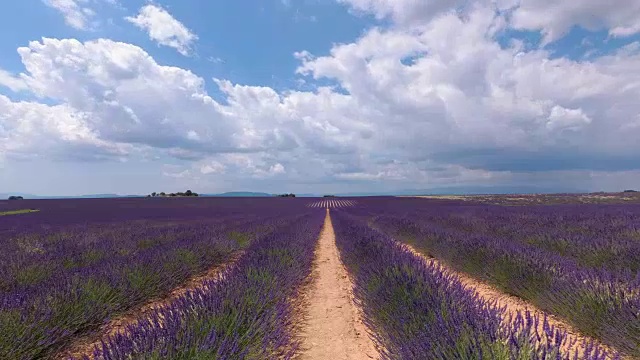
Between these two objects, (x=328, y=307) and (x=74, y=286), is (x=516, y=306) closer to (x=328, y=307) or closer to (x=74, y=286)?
(x=328, y=307)

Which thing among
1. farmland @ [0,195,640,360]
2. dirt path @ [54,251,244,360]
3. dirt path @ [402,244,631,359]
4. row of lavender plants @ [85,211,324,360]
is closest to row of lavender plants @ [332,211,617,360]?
farmland @ [0,195,640,360]

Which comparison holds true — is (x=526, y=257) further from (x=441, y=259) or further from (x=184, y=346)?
(x=184, y=346)

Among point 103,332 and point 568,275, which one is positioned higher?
point 568,275

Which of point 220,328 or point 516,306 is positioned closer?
point 220,328

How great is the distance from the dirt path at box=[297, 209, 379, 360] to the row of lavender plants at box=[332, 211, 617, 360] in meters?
0.23

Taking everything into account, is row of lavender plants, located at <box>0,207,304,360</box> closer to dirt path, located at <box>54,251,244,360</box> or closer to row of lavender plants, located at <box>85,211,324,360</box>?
dirt path, located at <box>54,251,244,360</box>

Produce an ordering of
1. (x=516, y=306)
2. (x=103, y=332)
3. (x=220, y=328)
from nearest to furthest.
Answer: (x=220, y=328) < (x=103, y=332) < (x=516, y=306)

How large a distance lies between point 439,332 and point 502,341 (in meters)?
0.34

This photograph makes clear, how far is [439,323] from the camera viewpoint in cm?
203

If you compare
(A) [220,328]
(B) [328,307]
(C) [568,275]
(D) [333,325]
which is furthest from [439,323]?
(C) [568,275]

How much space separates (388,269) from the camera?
3.56 metres

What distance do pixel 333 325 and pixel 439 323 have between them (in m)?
1.73

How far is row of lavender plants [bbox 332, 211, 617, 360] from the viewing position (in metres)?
1.64

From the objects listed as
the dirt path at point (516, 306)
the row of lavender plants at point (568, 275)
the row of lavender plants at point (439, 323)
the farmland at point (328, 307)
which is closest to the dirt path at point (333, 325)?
the farmland at point (328, 307)
